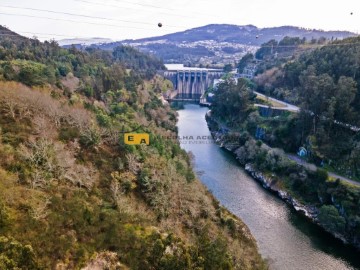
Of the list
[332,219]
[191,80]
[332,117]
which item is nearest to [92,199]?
[332,219]

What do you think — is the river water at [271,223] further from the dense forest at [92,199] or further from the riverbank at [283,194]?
the dense forest at [92,199]

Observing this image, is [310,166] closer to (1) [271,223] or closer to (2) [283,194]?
(2) [283,194]

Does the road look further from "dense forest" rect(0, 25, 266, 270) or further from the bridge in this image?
the bridge

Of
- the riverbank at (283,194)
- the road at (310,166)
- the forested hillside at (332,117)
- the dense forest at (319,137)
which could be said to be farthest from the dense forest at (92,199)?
the forested hillside at (332,117)

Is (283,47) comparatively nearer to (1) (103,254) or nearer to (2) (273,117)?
(2) (273,117)

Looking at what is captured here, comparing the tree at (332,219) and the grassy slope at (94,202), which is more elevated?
the grassy slope at (94,202)

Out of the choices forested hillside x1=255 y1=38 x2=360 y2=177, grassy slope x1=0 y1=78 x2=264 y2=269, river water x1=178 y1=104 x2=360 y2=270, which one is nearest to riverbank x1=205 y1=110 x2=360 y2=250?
river water x1=178 y1=104 x2=360 y2=270

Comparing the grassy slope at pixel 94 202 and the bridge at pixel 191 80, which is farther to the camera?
the bridge at pixel 191 80
